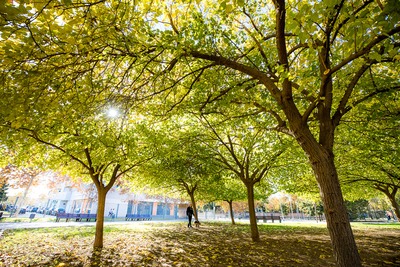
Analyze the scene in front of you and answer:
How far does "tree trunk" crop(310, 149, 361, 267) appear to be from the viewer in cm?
370

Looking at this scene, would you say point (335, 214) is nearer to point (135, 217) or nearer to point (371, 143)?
point (371, 143)

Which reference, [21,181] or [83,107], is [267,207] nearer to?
[21,181]

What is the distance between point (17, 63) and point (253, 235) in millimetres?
11716

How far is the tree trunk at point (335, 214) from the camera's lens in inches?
146

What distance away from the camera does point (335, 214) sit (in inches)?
155

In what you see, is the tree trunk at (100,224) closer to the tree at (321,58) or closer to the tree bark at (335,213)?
→ the tree at (321,58)

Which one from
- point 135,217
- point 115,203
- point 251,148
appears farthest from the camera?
point 115,203

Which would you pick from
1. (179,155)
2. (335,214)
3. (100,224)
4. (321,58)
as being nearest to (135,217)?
(179,155)

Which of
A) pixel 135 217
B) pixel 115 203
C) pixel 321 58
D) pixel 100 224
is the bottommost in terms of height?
pixel 135 217

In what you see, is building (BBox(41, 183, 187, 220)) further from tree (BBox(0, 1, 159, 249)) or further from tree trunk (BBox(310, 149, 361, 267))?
tree trunk (BBox(310, 149, 361, 267))

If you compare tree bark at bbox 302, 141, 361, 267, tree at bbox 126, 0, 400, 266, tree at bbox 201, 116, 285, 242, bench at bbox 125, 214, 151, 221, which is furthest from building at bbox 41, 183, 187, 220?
tree bark at bbox 302, 141, 361, 267

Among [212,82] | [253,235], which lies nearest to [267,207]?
[253,235]

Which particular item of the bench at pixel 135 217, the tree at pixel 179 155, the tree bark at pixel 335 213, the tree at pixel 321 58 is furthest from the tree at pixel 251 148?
the bench at pixel 135 217

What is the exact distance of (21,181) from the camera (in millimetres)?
23984
